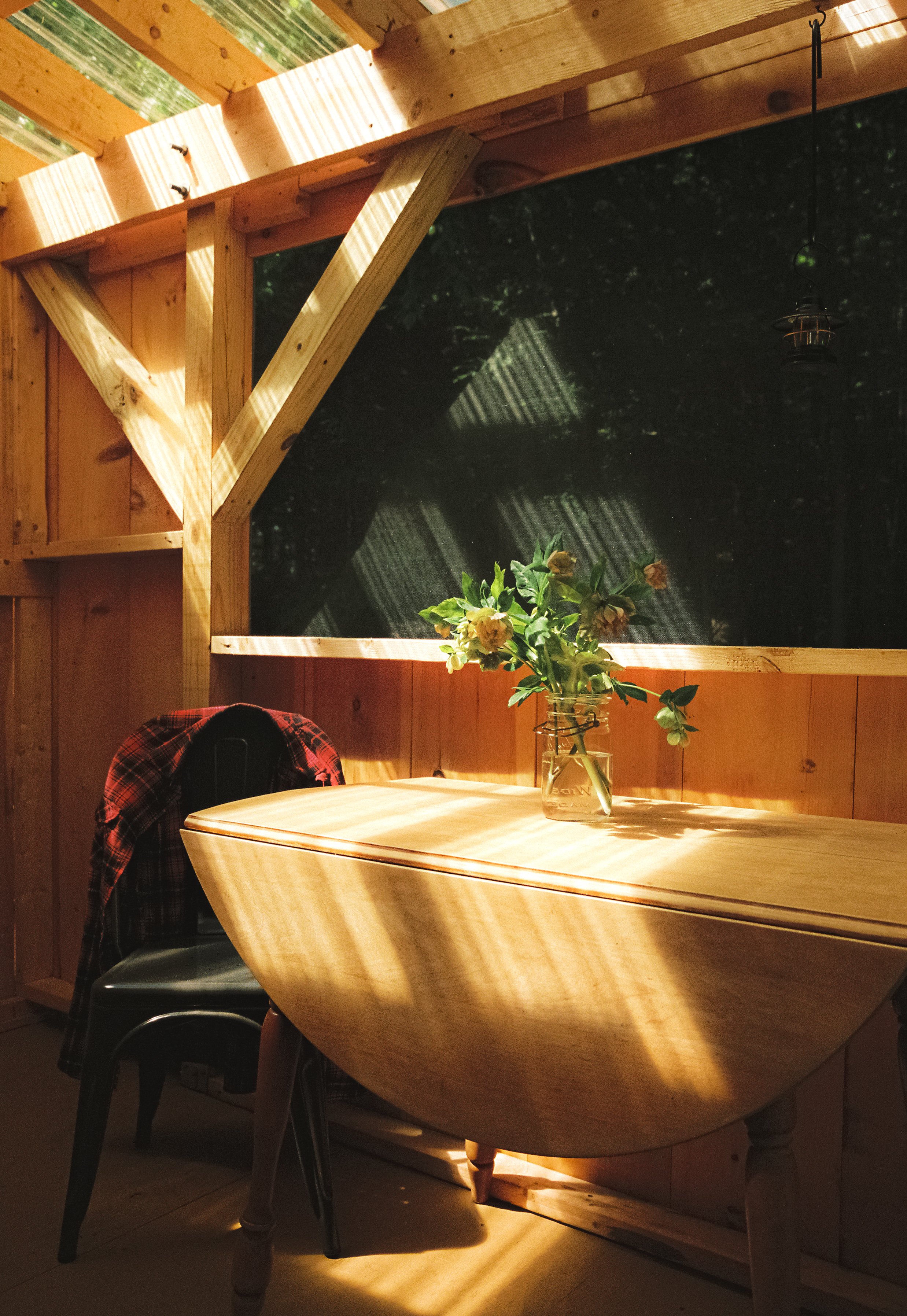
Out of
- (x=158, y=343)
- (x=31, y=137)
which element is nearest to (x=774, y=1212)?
(x=158, y=343)

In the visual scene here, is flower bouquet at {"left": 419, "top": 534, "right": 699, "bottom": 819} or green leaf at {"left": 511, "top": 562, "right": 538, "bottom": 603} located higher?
green leaf at {"left": 511, "top": 562, "right": 538, "bottom": 603}

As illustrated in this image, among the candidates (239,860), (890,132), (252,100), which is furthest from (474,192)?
(239,860)

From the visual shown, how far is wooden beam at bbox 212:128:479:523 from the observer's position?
6.52 feet

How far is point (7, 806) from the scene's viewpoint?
2.74 metres

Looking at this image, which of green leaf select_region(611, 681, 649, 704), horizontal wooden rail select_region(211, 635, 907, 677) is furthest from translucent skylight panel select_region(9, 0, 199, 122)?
green leaf select_region(611, 681, 649, 704)

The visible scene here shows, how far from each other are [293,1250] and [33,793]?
156cm

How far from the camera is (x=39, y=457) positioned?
111 inches

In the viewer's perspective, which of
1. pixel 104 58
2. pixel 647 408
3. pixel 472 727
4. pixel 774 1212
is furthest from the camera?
pixel 104 58

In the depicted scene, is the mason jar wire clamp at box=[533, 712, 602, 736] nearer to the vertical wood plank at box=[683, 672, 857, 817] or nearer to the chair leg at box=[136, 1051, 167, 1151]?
the vertical wood plank at box=[683, 672, 857, 817]

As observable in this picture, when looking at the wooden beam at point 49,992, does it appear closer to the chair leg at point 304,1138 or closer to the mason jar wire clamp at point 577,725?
the chair leg at point 304,1138

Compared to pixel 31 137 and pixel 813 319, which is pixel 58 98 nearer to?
pixel 31 137

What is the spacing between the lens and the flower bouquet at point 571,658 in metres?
1.51

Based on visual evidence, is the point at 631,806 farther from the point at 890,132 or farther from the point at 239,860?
the point at 890,132

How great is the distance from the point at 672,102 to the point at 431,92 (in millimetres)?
476
